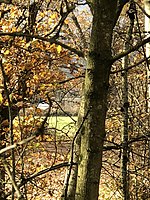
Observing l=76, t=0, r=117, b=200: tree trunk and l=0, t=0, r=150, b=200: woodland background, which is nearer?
l=76, t=0, r=117, b=200: tree trunk

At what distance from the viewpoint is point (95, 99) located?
1707mm

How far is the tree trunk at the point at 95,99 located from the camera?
1.69 m

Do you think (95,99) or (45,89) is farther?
(45,89)

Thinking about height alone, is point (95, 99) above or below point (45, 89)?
below

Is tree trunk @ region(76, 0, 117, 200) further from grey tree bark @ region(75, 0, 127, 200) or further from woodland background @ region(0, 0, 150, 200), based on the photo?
woodland background @ region(0, 0, 150, 200)

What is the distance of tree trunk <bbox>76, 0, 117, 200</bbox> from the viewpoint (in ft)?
5.53

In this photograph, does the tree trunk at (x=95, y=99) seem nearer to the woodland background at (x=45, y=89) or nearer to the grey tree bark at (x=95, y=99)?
the grey tree bark at (x=95, y=99)

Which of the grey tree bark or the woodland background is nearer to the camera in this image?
the grey tree bark

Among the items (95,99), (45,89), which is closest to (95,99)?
(95,99)

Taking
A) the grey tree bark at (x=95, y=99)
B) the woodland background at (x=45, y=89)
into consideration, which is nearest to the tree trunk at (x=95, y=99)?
the grey tree bark at (x=95, y=99)

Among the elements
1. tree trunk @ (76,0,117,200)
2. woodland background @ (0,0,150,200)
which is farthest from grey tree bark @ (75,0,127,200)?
woodland background @ (0,0,150,200)

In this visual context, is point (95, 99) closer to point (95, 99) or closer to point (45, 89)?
point (95, 99)

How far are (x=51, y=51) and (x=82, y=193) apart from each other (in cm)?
457

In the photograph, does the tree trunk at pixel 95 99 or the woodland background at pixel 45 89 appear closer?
the tree trunk at pixel 95 99
